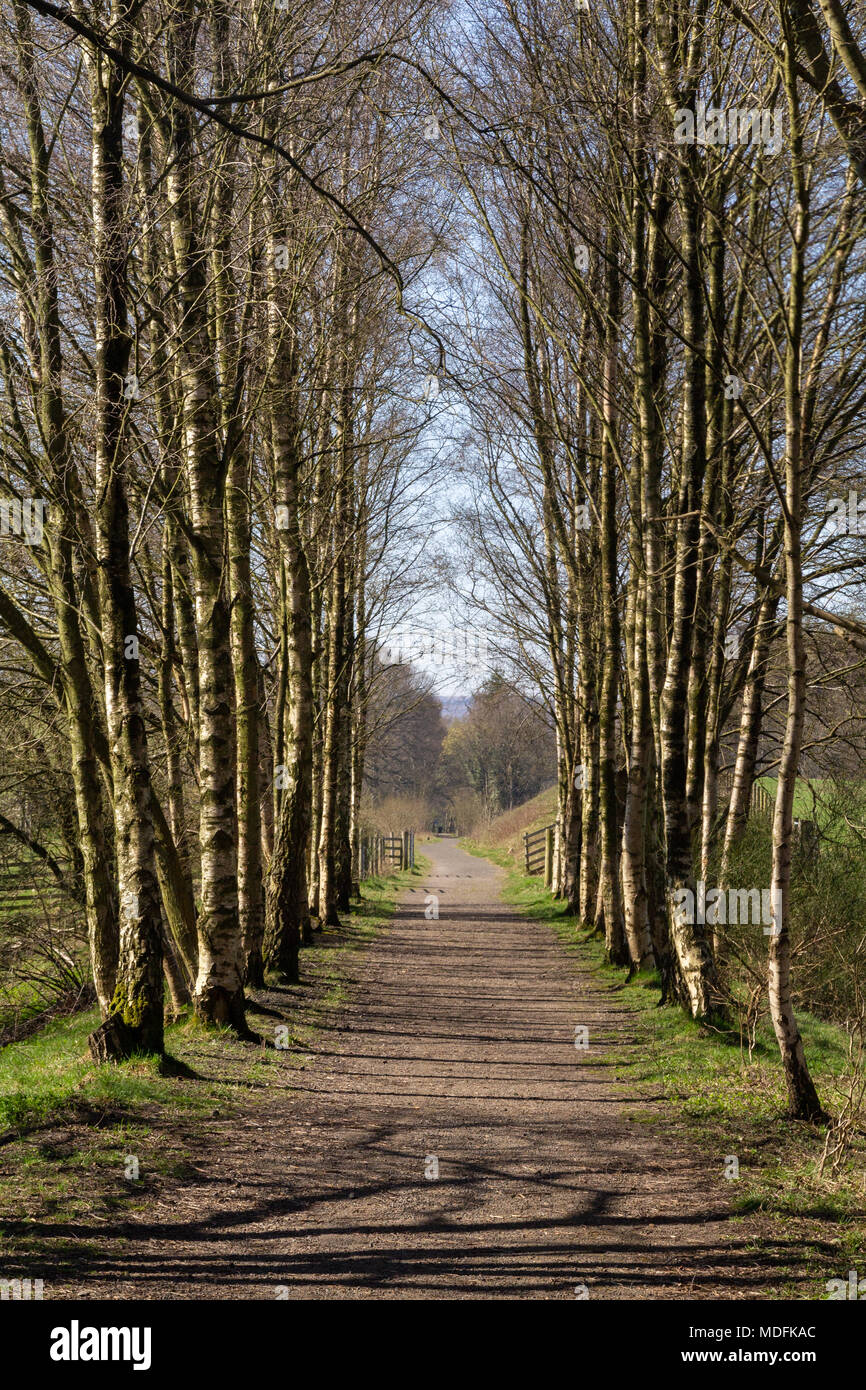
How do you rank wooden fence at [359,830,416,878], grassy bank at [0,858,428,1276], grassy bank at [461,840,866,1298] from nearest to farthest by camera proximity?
grassy bank at [0,858,428,1276], grassy bank at [461,840,866,1298], wooden fence at [359,830,416,878]

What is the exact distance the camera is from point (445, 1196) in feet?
18.7

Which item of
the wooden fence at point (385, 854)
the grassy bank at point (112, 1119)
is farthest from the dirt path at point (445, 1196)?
the wooden fence at point (385, 854)

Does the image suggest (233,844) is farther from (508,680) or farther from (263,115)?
(508,680)

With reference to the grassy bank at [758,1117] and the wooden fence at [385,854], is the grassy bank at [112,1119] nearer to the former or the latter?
the grassy bank at [758,1117]

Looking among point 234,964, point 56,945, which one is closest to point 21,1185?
point 234,964

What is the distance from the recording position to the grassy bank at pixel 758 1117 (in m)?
5.21

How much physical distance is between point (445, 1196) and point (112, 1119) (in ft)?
6.59

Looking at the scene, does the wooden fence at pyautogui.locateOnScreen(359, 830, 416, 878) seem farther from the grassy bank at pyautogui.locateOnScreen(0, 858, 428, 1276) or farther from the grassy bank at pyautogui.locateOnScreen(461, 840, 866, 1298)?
the grassy bank at pyautogui.locateOnScreen(0, 858, 428, 1276)

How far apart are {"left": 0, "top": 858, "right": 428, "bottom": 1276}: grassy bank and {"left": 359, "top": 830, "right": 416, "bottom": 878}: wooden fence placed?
2419 cm

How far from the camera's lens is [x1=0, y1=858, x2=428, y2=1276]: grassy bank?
4.87 m

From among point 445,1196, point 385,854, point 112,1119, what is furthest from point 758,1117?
point 385,854

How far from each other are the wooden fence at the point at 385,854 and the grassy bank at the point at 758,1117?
75.6 ft

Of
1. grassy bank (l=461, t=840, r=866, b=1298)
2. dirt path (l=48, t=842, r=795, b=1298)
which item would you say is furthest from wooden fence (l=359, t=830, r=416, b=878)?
dirt path (l=48, t=842, r=795, b=1298)

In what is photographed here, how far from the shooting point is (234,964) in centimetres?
905
